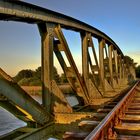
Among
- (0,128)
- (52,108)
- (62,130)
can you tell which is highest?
(52,108)

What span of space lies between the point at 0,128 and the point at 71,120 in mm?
13205

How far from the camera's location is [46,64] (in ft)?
24.1

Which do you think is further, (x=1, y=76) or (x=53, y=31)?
(x=53, y=31)

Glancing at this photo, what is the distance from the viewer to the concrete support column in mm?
7297

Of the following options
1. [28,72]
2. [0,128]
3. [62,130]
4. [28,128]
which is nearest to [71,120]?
[62,130]

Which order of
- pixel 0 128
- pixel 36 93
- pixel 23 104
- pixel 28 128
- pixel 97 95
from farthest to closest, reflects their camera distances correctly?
pixel 36 93
pixel 0 128
pixel 97 95
pixel 28 128
pixel 23 104

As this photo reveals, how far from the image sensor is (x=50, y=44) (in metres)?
7.39

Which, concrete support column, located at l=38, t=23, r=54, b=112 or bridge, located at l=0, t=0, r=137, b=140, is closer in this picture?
bridge, located at l=0, t=0, r=137, b=140

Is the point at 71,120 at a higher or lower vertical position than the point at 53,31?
lower

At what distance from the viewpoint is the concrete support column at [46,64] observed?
730 cm

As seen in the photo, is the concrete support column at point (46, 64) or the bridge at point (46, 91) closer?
the bridge at point (46, 91)

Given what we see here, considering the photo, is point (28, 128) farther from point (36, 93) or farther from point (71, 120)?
point (36, 93)

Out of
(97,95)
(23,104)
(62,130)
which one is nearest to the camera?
(23,104)

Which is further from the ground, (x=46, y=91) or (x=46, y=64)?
(x=46, y=64)
